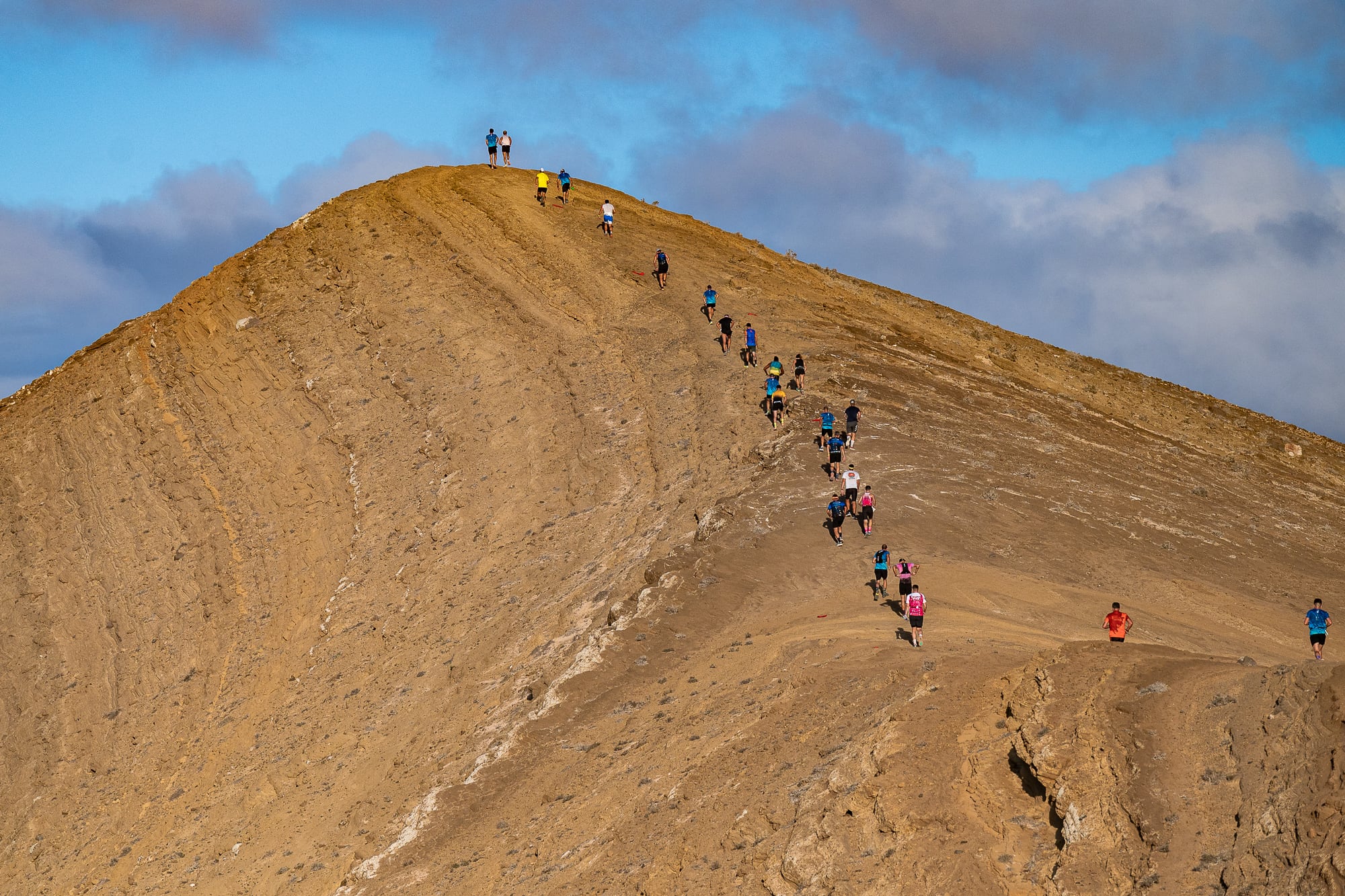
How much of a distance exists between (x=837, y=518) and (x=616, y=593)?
4.44 metres

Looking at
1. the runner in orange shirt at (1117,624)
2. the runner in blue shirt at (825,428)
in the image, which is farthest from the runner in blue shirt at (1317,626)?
the runner in blue shirt at (825,428)

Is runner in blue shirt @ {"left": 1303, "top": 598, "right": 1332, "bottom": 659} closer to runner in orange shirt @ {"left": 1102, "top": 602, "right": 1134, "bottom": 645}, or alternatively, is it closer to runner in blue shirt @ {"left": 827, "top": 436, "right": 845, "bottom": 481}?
runner in orange shirt @ {"left": 1102, "top": 602, "right": 1134, "bottom": 645}

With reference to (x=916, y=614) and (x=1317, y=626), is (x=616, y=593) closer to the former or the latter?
(x=916, y=614)

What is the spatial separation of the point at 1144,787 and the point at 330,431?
26.7m

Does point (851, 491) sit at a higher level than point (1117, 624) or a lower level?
higher

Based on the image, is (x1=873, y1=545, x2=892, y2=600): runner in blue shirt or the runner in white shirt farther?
the runner in white shirt

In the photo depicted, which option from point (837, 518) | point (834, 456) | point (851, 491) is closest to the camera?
point (837, 518)

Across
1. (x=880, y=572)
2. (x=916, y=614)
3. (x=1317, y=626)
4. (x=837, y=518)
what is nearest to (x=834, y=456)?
(x=837, y=518)

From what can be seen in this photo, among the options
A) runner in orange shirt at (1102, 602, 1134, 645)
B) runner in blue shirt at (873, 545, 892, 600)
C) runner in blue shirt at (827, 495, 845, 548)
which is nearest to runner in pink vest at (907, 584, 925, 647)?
runner in blue shirt at (873, 545, 892, 600)

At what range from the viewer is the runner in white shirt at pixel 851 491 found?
2475cm

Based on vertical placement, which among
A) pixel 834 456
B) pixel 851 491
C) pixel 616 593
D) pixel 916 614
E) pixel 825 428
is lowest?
pixel 616 593

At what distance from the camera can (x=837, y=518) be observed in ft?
78.0

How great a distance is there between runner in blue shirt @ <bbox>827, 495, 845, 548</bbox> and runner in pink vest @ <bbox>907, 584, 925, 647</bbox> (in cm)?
392

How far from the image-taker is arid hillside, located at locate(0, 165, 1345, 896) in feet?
46.4
